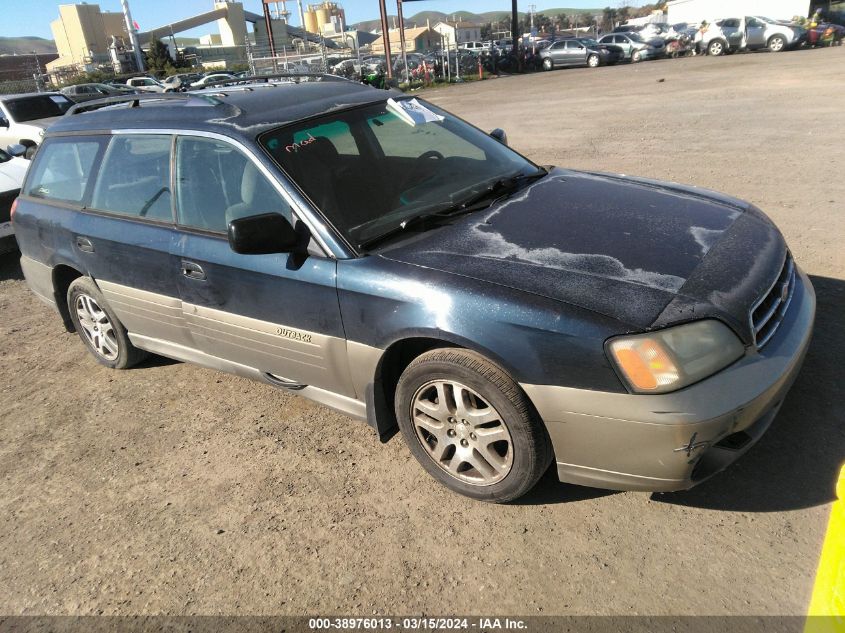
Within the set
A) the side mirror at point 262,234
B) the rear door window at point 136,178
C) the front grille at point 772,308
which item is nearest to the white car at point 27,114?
the rear door window at point 136,178

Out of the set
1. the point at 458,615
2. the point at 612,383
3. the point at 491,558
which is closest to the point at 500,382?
the point at 612,383

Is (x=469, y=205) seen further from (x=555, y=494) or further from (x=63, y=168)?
(x=63, y=168)

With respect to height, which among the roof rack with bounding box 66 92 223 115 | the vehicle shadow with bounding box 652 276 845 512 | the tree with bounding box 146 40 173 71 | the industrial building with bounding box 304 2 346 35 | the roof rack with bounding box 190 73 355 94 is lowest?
the vehicle shadow with bounding box 652 276 845 512

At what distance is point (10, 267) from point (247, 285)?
5.88 metres

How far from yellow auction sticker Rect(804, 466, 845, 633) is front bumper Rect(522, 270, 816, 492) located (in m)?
0.78

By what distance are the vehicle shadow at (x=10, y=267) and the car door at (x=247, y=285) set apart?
4755mm

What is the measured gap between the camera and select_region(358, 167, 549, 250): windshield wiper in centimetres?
296

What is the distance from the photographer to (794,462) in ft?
9.07

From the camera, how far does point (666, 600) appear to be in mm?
2246

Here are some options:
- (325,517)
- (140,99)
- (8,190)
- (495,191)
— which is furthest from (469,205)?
(8,190)

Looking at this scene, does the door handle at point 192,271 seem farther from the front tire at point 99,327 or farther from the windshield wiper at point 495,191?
the windshield wiper at point 495,191

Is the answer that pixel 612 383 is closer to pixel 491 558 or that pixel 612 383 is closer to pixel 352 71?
pixel 491 558

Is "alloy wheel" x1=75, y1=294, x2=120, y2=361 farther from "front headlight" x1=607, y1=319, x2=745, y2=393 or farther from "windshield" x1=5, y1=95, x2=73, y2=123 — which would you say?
"windshield" x1=5, y1=95, x2=73, y2=123

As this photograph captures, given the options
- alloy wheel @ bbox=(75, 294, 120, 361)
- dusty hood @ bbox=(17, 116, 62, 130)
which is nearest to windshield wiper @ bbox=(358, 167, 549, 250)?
alloy wheel @ bbox=(75, 294, 120, 361)
